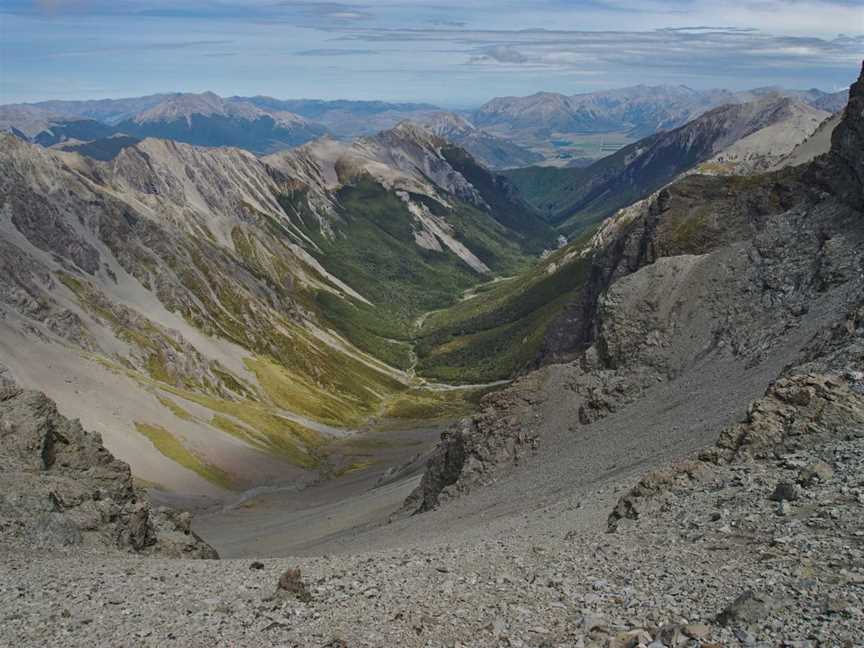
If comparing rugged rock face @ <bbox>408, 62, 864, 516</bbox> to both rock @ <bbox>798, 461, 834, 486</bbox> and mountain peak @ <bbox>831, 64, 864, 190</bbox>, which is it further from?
rock @ <bbox>798, 461, 834, 486</bbox>

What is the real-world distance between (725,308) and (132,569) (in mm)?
52947

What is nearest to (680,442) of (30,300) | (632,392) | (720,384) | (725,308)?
(720,384)

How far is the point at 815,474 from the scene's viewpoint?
27.1 m

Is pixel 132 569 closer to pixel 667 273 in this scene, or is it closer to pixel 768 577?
pixel 768 577

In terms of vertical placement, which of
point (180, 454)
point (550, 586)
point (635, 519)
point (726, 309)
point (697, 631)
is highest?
point (697, 631)

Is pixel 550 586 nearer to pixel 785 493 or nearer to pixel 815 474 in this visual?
pixel 785 493

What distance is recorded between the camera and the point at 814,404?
32.8 metres

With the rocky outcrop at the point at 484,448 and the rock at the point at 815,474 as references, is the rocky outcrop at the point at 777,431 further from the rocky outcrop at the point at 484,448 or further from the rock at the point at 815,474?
the rocky outcrop at the point at 484,448

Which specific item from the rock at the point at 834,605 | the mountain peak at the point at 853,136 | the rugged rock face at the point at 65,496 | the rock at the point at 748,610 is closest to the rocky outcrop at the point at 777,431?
the rock at the point at 748,610

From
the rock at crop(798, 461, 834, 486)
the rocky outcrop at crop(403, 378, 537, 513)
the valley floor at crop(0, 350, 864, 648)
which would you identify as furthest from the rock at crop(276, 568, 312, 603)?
the rocky outcrop at crop(403, 378, 537, 513)

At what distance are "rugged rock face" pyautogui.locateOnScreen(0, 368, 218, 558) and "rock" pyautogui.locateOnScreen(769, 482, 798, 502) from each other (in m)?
32.4

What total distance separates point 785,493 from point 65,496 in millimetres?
38496

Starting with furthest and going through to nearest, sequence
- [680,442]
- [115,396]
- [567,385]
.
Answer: [115,396] → [567,385] → [680,442]

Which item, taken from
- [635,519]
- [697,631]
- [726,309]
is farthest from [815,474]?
[726,309]
